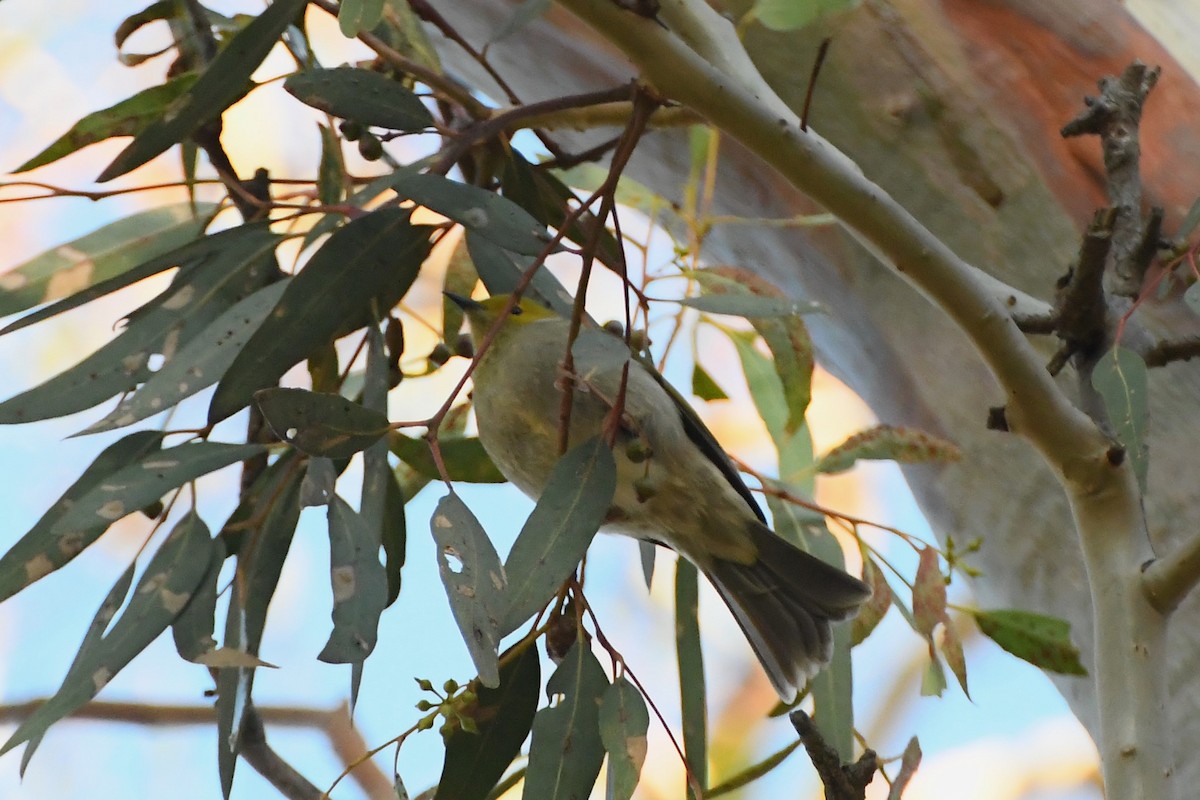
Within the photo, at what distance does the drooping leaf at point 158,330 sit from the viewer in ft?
3.15

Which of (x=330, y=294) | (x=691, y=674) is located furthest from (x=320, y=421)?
(x=691, y=674)

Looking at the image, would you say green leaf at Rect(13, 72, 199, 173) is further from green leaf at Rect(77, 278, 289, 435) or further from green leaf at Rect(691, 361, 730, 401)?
green leaf at Rect(691, 361, 730, 401)

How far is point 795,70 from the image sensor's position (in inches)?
56.8

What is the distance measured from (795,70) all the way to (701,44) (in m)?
0.57

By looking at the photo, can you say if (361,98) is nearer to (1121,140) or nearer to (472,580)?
(472,580)

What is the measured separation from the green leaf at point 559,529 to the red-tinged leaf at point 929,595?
38 cm

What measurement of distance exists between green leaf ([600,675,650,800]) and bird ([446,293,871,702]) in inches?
7.2

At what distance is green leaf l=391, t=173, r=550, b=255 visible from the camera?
85 cm

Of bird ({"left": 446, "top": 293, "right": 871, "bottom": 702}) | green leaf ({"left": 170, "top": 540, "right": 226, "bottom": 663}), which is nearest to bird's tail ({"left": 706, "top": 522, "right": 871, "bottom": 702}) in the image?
bird ({"left": 446, "top": 293, "right": 871, "bottom": 702})

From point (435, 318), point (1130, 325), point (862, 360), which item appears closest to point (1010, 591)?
point (862, 360)

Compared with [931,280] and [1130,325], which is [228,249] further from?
[1130,325]

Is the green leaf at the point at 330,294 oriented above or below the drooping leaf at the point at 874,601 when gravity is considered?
above

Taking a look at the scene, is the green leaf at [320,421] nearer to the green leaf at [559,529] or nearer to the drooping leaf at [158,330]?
the green leaf at [559,529]

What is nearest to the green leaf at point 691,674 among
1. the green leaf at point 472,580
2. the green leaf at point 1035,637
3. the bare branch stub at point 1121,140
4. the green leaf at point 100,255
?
the green leaf at point 1035,637
